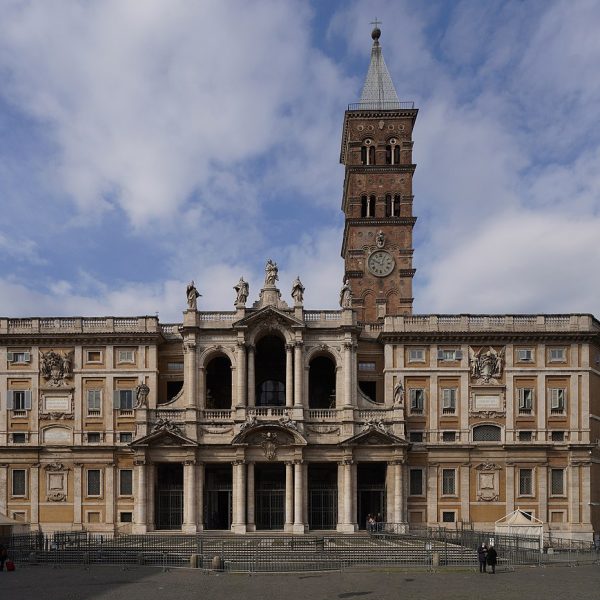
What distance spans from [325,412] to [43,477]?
71.7 ft

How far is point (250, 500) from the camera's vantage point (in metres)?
59.3

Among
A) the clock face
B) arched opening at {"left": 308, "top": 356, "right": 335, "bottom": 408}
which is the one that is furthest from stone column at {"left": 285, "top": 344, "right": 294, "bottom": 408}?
the clock face

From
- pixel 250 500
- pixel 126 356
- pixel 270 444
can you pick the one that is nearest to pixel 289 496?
pixel 250 500

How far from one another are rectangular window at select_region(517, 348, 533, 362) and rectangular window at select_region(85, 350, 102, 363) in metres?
32.1

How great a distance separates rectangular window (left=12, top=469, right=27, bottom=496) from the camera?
2441 inches

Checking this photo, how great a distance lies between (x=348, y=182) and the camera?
258 ft

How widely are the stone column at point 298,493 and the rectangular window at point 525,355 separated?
60.9 ft

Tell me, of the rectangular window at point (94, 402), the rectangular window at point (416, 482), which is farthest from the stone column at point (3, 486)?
the rectangular window at point (416, 482)

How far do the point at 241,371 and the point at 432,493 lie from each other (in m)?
16.8

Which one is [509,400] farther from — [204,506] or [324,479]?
[204,506]

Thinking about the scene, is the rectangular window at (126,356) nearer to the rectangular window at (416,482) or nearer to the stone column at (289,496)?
the stone column at (289,496)

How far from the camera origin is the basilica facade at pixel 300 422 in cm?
5991

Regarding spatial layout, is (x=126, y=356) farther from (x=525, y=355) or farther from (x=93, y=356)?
(x=525, y=355)

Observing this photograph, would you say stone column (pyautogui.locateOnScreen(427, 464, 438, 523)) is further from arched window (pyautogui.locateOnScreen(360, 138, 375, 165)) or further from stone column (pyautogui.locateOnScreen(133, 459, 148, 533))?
arched window (pyautogui.locateOnScreen(360, 138, 375, 165))
